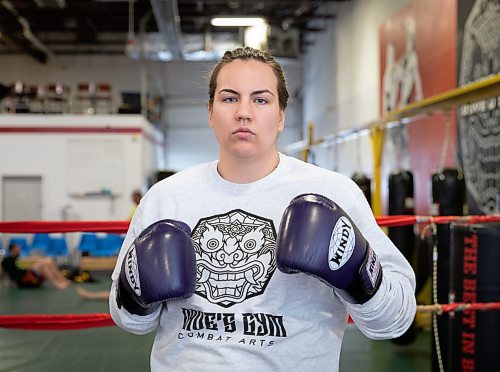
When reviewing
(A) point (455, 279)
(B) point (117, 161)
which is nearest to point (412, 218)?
(A) point (455, 279)

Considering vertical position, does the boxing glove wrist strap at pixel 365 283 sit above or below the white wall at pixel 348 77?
below

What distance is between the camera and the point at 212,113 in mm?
1135

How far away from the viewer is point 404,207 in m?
3.62

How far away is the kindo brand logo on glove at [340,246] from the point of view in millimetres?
977

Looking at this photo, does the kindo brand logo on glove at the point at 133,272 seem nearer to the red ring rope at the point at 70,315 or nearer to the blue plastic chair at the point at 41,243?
the red ring rope at the point at 70,315

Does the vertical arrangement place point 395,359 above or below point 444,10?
below

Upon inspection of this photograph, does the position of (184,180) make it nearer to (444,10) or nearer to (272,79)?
(272,79)

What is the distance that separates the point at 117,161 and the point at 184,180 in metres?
7.36

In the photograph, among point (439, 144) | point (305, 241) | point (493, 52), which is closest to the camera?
point (305, 241)

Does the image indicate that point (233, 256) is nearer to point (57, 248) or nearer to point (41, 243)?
point (57, 248)

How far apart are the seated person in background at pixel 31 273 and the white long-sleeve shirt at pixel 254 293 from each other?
492cm

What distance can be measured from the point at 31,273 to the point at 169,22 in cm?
463

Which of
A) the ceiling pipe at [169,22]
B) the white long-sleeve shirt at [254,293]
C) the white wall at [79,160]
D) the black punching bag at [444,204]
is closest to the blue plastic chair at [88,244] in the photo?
the white wall at [79,160]

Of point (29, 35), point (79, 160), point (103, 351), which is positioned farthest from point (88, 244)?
point (29, 35)
